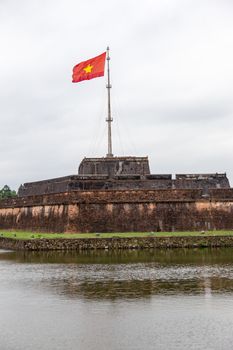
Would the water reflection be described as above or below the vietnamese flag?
below

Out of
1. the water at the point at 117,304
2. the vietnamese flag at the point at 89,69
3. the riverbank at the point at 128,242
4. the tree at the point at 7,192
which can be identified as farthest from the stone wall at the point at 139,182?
the tree at the point at 7,192

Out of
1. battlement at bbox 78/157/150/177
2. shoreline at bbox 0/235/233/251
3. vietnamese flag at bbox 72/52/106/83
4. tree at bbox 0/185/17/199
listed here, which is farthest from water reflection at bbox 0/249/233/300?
tree at bbox 0/185/17/199

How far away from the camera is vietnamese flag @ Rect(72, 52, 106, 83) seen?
72.1 feet

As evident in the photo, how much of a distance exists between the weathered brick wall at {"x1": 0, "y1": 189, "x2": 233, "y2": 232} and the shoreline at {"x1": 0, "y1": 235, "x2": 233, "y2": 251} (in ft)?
6.59

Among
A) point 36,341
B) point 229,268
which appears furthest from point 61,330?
point 229,268

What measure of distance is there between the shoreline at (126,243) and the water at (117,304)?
129 inches

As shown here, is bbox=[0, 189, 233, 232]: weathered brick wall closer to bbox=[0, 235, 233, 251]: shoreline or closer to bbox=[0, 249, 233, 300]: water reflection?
bbox=[0, 235, 233, 251]: shoreline

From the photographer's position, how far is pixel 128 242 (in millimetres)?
17531

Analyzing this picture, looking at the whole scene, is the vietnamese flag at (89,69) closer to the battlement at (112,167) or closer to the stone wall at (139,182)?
the battlement at (112,167)

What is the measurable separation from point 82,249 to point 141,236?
75.4 inches

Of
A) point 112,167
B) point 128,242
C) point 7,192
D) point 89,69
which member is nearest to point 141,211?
point 128,242

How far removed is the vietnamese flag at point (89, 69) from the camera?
2199 centimetres

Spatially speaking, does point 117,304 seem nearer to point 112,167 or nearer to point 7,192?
point 112,167

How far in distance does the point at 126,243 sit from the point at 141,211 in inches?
111
